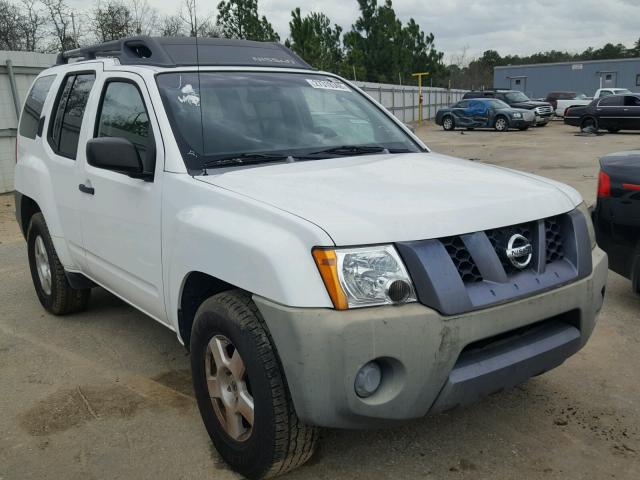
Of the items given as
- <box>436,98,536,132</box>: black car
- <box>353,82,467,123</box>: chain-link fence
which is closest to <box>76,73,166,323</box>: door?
<box>353,82,467,123</box>: chain-link fence

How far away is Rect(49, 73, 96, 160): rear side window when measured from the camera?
13.4 ft

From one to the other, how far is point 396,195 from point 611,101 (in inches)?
958

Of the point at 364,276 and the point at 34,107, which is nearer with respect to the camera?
the point at 364,276

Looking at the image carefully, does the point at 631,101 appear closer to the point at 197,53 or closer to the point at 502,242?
the point at 197,53

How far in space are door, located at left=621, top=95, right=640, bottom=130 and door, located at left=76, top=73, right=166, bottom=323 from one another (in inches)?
922

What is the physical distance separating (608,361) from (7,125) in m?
11.6

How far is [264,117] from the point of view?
345 centimetres

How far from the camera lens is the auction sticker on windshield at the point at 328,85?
394 cm

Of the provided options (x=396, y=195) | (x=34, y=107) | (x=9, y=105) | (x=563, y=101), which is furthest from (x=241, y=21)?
(x=563, y=101)

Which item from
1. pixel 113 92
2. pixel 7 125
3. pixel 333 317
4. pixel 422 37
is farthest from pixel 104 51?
pixel 422 37

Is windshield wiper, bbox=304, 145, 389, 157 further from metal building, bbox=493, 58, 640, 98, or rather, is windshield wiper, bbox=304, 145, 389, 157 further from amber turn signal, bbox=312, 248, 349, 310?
metal building, bbox=493, 58, 640, 98

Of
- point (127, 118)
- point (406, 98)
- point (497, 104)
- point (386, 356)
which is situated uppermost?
point (406, 98)

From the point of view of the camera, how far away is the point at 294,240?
2264 mm

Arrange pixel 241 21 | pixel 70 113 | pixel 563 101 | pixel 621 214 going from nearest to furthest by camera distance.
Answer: pixel 70 113 → pixel 621 214 → pixel 241 21 → pixel 563 101
